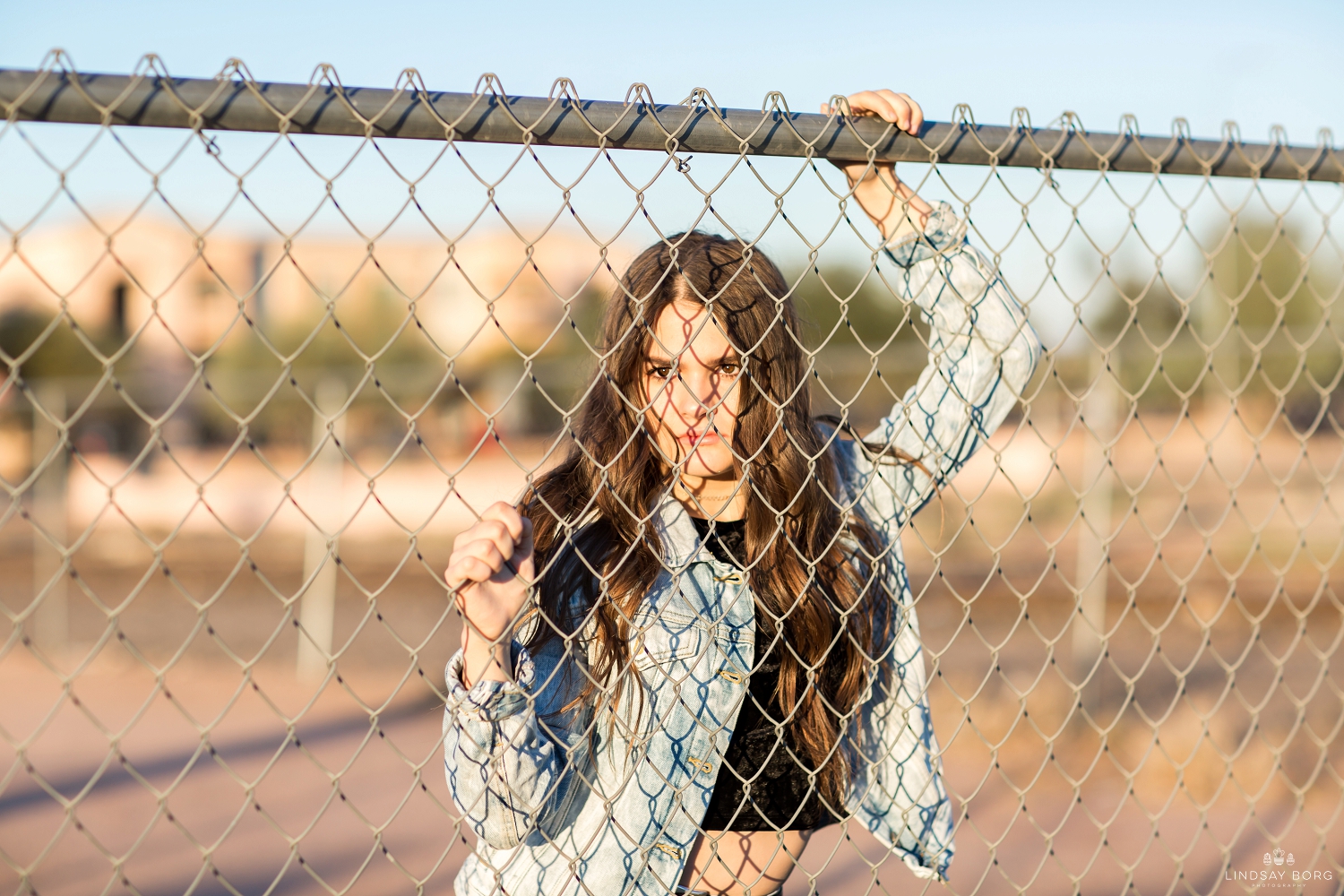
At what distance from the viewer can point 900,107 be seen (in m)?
1.75

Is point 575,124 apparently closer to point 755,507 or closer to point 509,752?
point 755,507

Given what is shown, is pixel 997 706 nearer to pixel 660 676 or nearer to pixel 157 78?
pixel 660 676

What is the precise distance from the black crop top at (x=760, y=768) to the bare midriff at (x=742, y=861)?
3cm

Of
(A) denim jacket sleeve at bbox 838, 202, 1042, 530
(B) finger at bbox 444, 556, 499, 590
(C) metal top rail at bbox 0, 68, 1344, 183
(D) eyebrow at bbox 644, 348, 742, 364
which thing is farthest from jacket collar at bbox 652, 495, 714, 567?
(C) metal top rail at bbox 0, 68, 1344, 183

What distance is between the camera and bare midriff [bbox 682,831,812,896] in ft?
5.80

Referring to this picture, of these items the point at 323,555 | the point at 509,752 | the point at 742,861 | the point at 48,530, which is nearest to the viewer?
the point at 509,752

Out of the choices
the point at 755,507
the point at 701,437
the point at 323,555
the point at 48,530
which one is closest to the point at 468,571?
the point at 701,437

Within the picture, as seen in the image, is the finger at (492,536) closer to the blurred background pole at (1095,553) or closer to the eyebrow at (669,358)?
the eyebrow at (669,358)

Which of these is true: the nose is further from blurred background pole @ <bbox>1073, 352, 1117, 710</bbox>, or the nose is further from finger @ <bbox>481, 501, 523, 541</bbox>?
blurred background pole @ <bbox>1073, 352, 1117, 710</bbox>

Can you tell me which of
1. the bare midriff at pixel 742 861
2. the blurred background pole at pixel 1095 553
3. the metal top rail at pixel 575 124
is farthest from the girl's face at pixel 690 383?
the blurred background pole at pixel 1095 553

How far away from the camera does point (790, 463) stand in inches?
74.1

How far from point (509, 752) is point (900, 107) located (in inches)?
50.9

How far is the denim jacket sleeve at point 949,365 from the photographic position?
1.87m

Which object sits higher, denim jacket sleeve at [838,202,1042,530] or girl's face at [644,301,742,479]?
girl's face at [644,301,742,479]
